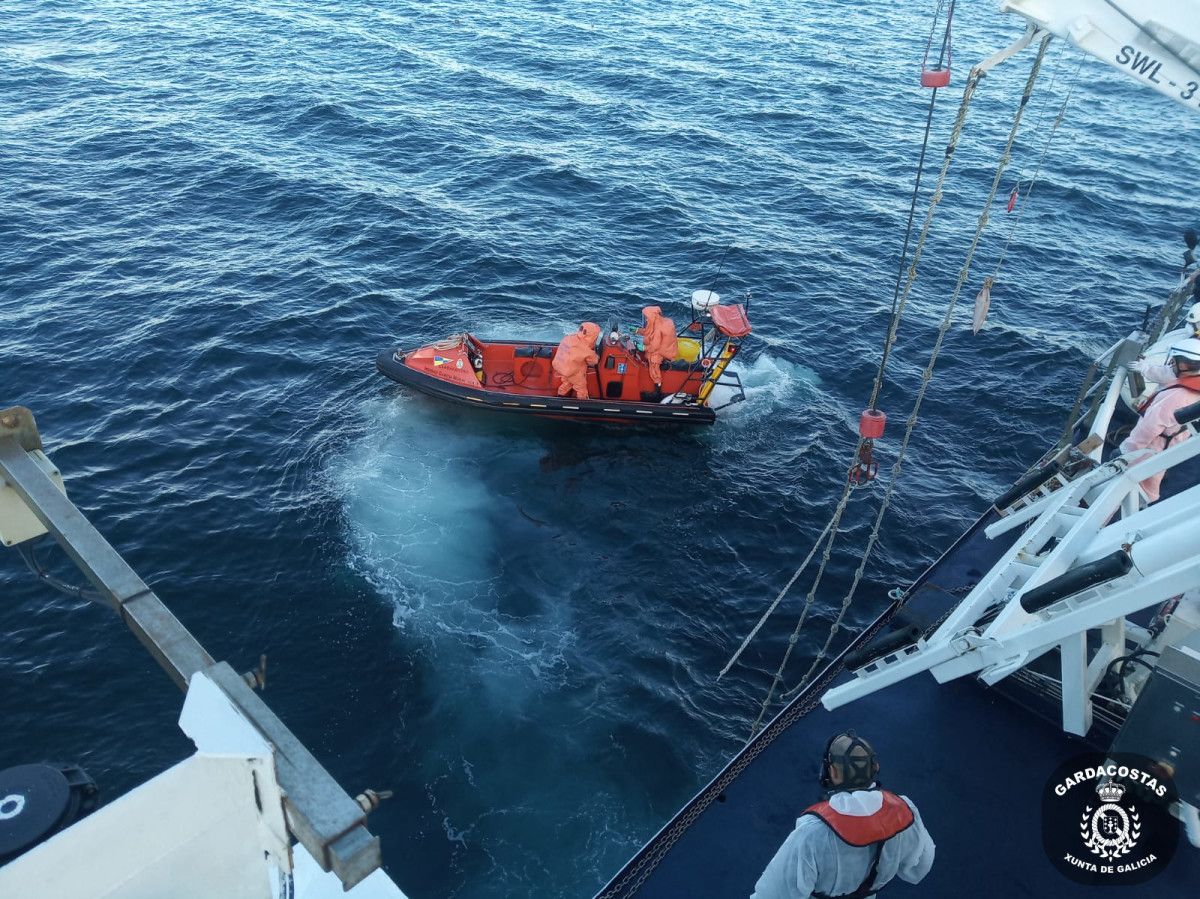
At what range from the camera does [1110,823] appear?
5.58 m

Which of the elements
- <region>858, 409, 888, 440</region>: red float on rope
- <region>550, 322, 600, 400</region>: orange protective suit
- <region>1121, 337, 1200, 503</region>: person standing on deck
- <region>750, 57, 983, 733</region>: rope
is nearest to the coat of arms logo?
<region>750, 57, 983, 733</region>: rope

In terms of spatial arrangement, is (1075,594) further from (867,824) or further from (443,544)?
(443,544)

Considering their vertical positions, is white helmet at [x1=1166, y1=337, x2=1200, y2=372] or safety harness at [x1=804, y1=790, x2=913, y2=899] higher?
white helmet at [x1=1166, y1=337, x2=1200, y2=372]

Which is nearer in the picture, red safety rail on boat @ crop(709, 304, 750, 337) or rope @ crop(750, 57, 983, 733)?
rope @ crop(750, 57, 983, 733)

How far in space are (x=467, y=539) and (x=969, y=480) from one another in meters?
9.94

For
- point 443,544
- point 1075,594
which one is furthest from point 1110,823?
point 443,544

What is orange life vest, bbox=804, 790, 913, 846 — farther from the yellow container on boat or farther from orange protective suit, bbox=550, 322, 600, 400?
the yellow container on boat

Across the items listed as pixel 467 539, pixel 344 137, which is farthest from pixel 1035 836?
pixel 344 137

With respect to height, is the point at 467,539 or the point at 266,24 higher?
the point at 266,24

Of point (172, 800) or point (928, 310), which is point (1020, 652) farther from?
point (928, 310)

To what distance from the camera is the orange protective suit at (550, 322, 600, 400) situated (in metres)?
17.0

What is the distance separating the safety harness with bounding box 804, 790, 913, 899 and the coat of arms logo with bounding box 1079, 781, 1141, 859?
1773 millimetres

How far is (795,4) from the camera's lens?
50.2m

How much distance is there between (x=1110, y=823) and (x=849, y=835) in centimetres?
234
